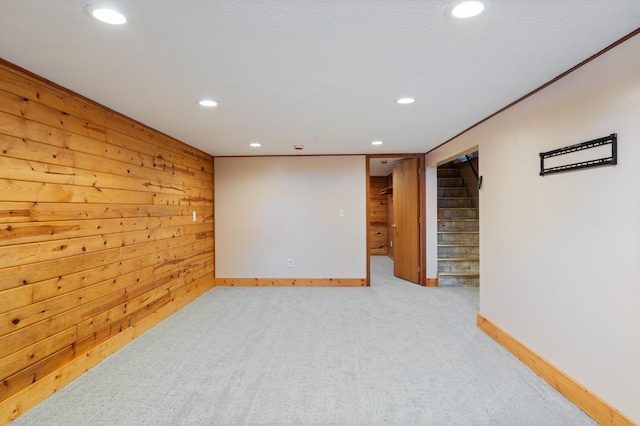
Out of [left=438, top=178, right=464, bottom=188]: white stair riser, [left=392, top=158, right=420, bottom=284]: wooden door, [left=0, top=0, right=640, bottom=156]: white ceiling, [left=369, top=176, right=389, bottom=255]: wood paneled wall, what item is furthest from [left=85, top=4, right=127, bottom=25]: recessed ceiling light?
[left=369, top=176, right=389, bottom=255]: wood paneled wall

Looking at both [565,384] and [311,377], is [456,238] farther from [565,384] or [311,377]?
[311,377]

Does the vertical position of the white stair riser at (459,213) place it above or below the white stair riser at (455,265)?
above

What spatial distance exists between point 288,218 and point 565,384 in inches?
148

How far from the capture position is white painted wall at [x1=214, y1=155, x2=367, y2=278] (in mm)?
4855

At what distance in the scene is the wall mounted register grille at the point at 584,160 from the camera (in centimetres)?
165

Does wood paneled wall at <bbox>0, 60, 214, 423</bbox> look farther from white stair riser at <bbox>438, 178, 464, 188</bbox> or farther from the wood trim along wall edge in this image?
white stair riser at <bbox>438, 178, 464, 188</bbox>

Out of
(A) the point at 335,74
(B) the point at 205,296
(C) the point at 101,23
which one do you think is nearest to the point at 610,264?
(A) the point at 335,74

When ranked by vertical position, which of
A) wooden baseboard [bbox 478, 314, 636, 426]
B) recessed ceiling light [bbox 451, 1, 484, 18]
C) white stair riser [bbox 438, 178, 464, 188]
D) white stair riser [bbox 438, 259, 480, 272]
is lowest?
wooden baseboard [bbox 478, 314, 636, 426]

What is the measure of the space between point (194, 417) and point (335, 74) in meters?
2.27

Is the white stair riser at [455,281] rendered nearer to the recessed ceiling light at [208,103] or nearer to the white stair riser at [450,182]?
the white stair riser at [450,182]

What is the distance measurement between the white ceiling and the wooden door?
7.28 feet

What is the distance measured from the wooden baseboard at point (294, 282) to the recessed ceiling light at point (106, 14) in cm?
399

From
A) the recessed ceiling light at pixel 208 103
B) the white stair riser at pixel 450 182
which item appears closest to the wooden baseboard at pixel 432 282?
the white stair riser at pixel 450 182

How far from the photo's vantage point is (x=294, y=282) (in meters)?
4.86
